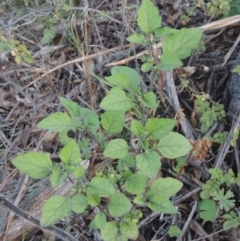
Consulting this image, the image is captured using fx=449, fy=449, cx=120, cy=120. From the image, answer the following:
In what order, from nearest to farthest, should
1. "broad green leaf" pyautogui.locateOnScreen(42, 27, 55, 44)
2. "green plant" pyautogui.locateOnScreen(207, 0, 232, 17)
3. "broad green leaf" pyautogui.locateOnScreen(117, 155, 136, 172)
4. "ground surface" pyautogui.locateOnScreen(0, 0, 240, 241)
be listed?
"broad green leaf" pyautogui.locateOnScreen(117, 155, 136, 172), "ground surface" pyautogui.locateOnScreen(0, 0, 240, 241), "green plant" pyautogui.locateOnScreen(207, 0, 232, 17), "broad green leaf" pyautogui.locateOnScreen(42, 27, 55, 44)

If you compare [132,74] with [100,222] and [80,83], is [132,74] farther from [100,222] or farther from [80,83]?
[80,83]

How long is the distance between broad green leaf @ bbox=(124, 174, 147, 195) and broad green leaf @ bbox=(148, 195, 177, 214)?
70 mm

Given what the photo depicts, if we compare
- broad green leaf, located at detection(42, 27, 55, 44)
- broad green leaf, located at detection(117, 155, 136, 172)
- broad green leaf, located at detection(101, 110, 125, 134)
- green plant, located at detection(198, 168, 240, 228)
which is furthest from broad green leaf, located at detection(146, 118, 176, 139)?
broad green leaf, located at detection(42, 27, 55, 44)

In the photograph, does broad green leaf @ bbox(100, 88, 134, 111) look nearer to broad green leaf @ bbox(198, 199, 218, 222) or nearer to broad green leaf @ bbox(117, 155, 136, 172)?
broad green leaf @ bbox(117, 155, 136, 172)

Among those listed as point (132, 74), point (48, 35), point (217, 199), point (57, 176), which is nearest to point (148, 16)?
point (132, 74)

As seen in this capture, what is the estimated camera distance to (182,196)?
75.6 inches

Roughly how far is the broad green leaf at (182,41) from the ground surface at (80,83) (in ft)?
1.92

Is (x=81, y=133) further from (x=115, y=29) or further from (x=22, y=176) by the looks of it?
(x=115, y=29)

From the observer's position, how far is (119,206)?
1.40 meters

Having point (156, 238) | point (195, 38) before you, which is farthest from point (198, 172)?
point (195, 38)

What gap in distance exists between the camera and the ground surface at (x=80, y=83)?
6.33 ft

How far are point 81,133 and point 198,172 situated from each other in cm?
57

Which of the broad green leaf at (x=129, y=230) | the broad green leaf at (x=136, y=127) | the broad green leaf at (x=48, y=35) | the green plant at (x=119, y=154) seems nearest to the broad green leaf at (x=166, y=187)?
the green plant at (x=119, y=154)

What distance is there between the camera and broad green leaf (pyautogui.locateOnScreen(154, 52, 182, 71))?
1.38m
